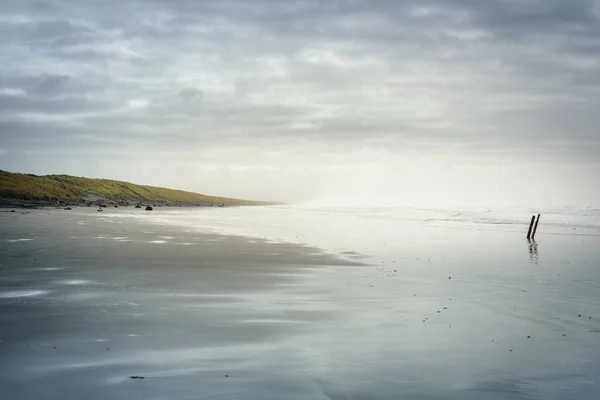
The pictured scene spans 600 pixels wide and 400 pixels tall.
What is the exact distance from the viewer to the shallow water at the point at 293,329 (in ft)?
22.4

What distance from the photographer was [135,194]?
544 ft

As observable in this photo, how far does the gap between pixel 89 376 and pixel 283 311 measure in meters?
5.06

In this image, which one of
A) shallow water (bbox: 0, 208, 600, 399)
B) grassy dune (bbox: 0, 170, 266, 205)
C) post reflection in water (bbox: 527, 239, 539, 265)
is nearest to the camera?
shallow water (bbox: 0, 208, 600, 399)

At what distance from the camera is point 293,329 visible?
9812mm

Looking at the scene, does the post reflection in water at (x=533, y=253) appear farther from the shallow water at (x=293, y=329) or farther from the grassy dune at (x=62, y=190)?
the grassy dune at (x=62, y=190)

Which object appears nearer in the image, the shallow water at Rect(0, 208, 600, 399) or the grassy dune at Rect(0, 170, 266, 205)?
the shallow water at Rect(0, 208, 600, 399)

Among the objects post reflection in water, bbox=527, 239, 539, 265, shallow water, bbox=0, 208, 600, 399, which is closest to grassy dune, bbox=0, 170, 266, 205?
post reflection in water, bbox=527, 239, 539, 265

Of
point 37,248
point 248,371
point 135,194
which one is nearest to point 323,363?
point 248,371

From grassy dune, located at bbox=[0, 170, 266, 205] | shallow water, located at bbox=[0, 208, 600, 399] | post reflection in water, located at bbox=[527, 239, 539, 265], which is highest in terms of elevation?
grassy dune, located at bbox=[0, 170, 266, 205]

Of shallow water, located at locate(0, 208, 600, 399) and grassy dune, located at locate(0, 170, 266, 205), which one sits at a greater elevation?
grassy dune, located at locate(0, 170, 266, 205)

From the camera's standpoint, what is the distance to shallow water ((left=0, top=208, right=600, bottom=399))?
681cm

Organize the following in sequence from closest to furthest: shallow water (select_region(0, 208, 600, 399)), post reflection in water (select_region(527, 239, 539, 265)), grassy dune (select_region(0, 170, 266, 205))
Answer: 1. shallow water (select_region(0, 208, 600, 399))
2. post reflection in water (select_region(527, 239, 539, 265))
3. grassy dune (select_region(0, 170, 266, 205))

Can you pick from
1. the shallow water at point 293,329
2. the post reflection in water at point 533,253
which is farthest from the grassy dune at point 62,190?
the shallow water at point 293,329

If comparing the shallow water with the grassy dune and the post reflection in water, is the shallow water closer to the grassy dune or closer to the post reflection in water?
the post reflection in water
